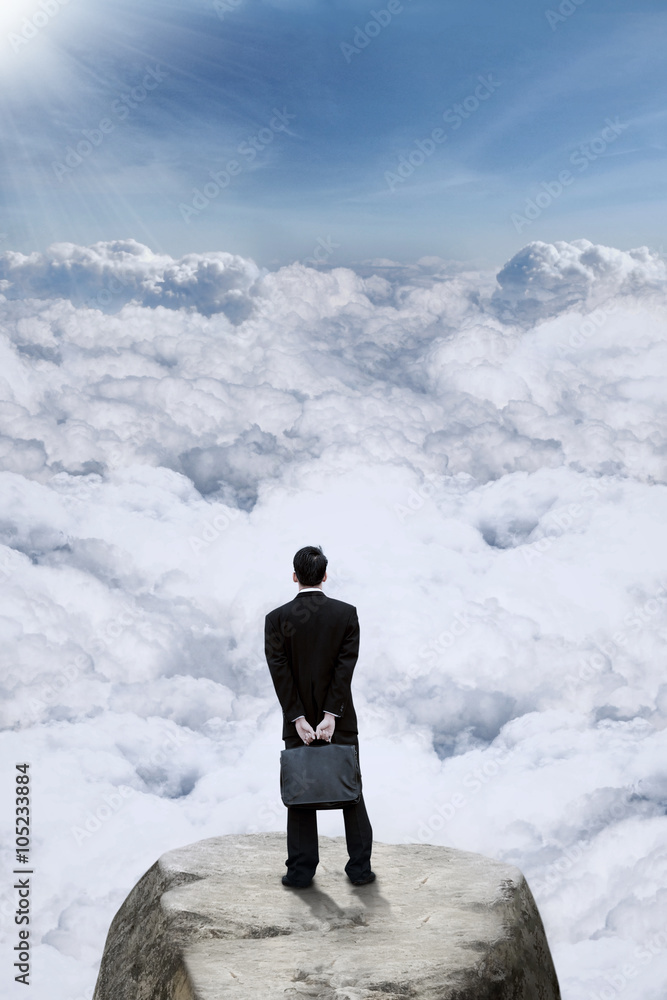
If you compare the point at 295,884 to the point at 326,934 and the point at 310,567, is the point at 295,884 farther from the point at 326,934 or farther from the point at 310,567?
the point at 310,567

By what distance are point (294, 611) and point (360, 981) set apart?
273 cm

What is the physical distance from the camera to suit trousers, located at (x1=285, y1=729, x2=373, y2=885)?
22.8 feet

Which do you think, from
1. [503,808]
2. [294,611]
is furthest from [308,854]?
[503,808]

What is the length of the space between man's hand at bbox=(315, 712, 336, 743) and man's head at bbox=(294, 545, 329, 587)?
1107 mm

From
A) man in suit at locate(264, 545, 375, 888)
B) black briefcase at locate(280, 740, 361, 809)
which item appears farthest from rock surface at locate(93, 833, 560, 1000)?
black briefcase at locate(280, 740, 361, 809)

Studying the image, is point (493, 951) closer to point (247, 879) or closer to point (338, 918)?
point (338, 918)

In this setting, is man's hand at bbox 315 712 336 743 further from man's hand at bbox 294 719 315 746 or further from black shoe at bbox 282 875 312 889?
black shoe at bbox 282 875 312 889

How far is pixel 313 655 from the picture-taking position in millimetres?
6789

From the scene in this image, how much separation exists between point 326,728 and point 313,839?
1.19 m

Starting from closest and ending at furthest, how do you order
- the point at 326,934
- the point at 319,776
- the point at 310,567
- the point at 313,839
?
the point at 326,934 → the point at 319,776 → the point at 310,567 → the point at 313,839

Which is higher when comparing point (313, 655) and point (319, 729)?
point (313, 655)

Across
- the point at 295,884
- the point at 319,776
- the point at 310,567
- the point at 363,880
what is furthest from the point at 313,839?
the point at 310,567

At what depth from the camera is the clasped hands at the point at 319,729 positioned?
21.8 feet

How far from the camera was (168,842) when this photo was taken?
145 meters
